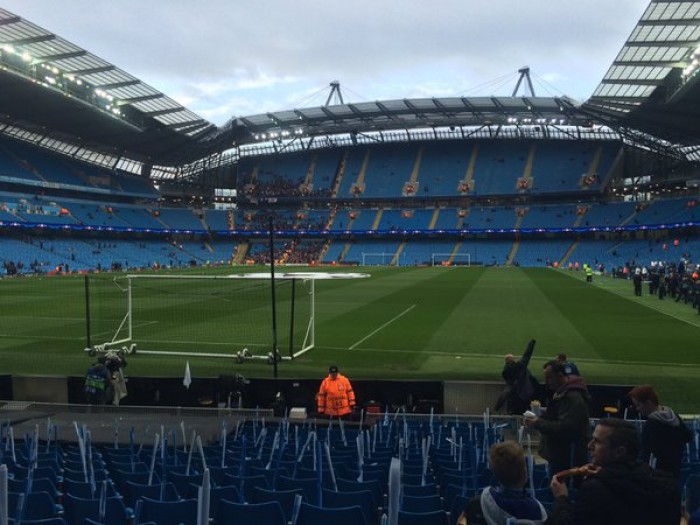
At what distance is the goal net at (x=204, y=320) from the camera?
66.5 ft

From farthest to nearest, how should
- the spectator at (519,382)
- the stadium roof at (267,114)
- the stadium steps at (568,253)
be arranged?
the stadium steps at (568,253) → the stadium roof at (267,114) → the spectator at (519,382)

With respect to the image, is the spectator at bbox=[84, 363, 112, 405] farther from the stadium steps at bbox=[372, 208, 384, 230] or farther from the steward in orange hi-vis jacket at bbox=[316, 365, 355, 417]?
the stadium steps at bbox=[372, 208, 384, 230]

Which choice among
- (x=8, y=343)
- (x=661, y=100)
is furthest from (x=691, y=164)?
(x=8, y=343)

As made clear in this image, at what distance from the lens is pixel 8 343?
21359mm

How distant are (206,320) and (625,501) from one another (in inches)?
989

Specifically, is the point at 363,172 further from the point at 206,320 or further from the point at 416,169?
the point at 206,320

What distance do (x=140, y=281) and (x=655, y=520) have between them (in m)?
48.3

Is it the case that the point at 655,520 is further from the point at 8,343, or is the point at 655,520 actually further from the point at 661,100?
the point at 661,100

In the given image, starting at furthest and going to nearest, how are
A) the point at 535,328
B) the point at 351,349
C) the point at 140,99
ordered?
the point at 140,99
the point at 535,328
the point at 351,349

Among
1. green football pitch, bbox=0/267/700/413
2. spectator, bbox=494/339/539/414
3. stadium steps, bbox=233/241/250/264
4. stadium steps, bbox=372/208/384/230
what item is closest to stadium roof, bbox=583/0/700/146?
green football pitch, bbox=0/267/700/413

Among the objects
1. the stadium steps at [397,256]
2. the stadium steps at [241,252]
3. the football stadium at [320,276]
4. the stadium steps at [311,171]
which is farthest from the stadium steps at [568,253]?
the stadium steps at [241,252]

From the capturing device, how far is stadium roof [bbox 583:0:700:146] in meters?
37.0

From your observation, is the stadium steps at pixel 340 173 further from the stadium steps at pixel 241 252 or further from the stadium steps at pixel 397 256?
the stadium steps at pixel 241 252

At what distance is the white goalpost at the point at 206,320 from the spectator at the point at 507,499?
10058mm
